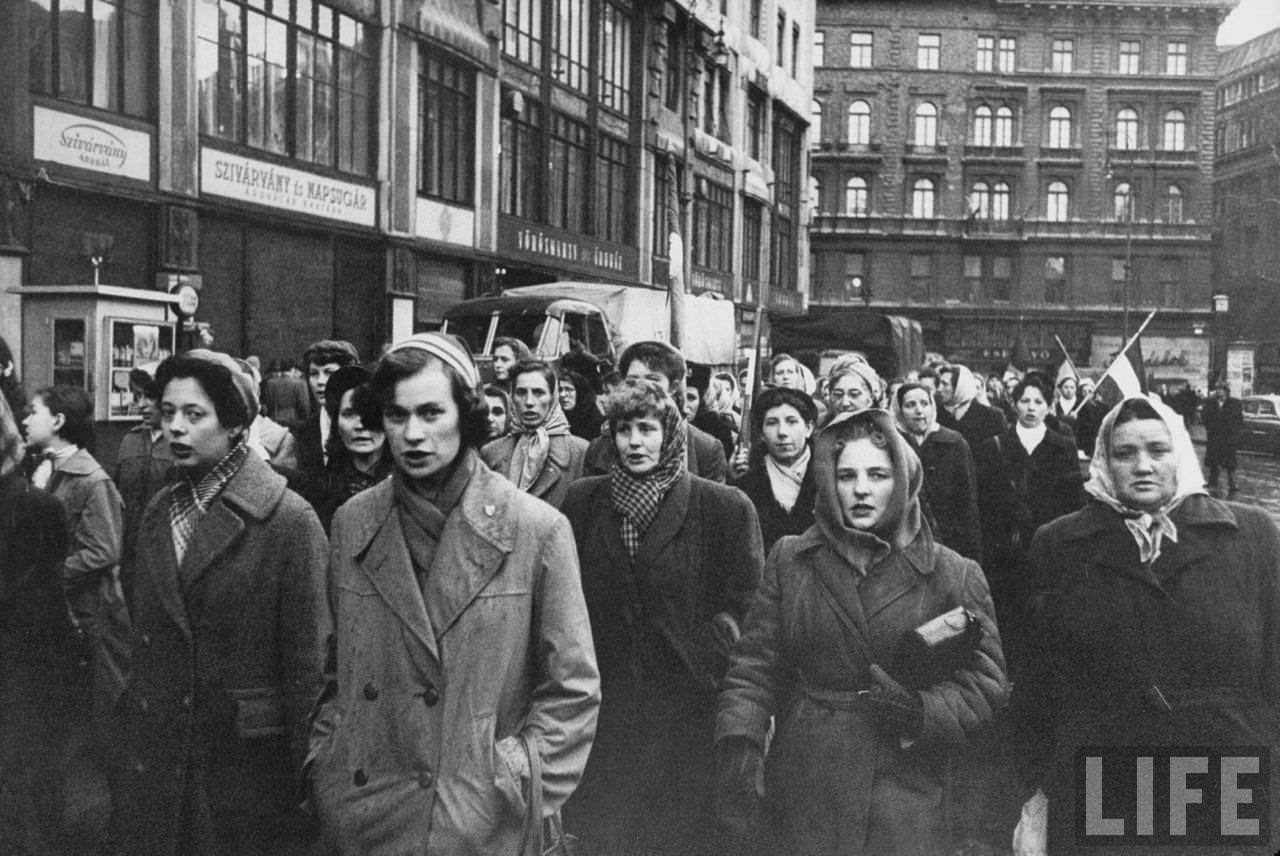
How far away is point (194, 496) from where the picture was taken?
382cm

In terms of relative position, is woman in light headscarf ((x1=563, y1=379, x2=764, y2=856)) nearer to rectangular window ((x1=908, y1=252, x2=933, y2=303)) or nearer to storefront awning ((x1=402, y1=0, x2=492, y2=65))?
storefront awning ((x1=402, y1=0, x2=492, y2=65))

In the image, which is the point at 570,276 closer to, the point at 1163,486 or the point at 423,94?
the point at 423,94

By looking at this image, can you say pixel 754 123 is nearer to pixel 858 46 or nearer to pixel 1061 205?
pixel 858 46

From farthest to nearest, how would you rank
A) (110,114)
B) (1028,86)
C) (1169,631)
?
(1028,86)
(110,114)
(1169,631)

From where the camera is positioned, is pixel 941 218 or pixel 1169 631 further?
pixel 941 218

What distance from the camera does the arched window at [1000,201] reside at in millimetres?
61156

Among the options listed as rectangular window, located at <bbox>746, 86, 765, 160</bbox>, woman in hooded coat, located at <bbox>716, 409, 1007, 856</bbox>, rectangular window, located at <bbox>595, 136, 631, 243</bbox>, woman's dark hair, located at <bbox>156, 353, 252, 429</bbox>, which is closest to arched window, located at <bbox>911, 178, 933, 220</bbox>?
rectangular window, located at <bbox>746, 86, 765, 160</bbox>

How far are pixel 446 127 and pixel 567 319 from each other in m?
7.71

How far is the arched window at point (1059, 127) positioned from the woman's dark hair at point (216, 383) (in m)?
60.6

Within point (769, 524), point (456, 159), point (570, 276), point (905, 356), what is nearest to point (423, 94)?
point (456, 159)

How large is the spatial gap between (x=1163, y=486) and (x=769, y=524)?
263 cm

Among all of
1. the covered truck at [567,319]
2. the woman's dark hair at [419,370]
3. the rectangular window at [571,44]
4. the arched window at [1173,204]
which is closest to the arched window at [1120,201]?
the arched window at [1173,204]

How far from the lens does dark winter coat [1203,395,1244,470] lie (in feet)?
66.5

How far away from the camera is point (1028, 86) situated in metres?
60.2
